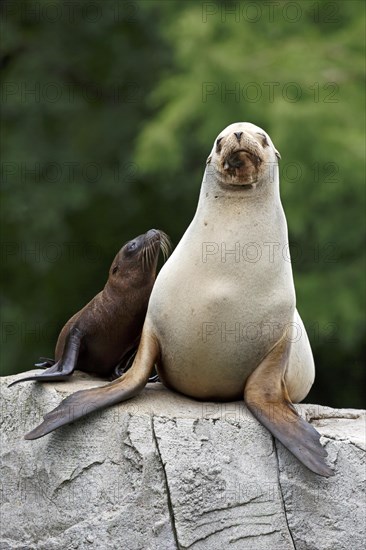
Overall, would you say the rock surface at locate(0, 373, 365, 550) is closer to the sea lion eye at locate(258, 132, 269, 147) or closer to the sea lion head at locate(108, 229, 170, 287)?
the sea lion head at locate(108, 229, 170, 287)

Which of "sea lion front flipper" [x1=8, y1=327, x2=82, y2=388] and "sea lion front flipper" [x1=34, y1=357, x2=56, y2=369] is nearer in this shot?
"sea lion front flipper" [x1=8, y1=327, x2=82, y2=388]

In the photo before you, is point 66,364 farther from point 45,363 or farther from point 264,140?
point 264,140

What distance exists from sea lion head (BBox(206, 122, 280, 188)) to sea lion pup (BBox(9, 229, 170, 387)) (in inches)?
25.7

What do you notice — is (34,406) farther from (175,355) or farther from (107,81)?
(107,81)

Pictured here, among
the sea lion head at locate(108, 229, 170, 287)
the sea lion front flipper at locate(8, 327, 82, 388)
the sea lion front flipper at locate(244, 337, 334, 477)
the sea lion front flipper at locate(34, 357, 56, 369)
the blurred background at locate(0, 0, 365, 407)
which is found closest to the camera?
the sea lion front flipper at locate(244, 337, 334, 477)

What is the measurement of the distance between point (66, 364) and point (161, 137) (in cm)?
570

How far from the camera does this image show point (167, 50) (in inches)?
548

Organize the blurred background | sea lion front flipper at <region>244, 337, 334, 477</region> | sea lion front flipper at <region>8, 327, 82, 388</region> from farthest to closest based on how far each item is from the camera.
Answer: the blurred background < sea lion front flipper at <region>8, 327, 82, 388</region> < sea lion front flipper at <region>244, 337, 334, 477</region>

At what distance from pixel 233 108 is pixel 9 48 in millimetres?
4591

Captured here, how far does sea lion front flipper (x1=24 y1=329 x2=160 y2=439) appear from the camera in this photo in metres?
5.00

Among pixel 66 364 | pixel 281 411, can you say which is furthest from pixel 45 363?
pixel 281 411

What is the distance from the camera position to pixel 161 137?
1080 centimetres

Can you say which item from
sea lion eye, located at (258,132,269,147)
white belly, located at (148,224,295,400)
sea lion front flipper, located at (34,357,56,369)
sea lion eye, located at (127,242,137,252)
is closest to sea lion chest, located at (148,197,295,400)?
white belly, located at (148,224,295,400)

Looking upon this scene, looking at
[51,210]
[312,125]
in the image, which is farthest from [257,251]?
[51,210]
